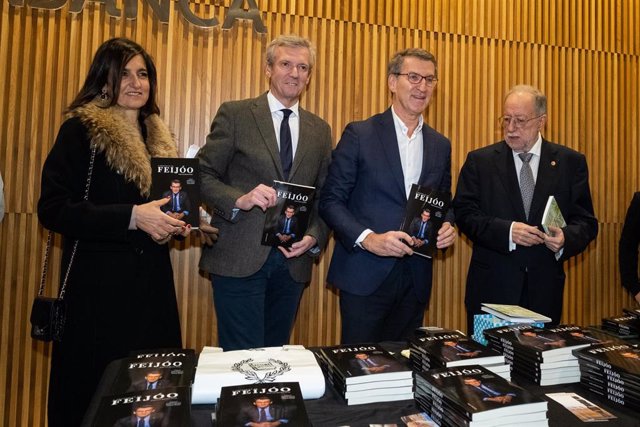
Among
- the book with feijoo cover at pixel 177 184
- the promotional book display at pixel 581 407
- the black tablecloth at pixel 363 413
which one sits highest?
the book with feijoo cover at pixel 177 184

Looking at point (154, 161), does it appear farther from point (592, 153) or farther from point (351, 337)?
point (592, 153)

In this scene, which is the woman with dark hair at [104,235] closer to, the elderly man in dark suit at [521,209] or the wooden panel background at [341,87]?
the wooden panel background at [341,87]

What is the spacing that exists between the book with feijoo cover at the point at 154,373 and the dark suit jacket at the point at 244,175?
108cm

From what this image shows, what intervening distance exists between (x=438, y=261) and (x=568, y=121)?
1.95 m

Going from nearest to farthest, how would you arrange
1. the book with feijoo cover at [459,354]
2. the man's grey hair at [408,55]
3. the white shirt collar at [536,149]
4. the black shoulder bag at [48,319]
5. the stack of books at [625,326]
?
1. the book with feijoo cover at [459,354]
2. the stack of books at [625,326]
3. the black shoulder bag at [48,319]
4. the man's grey hair at [408,55]
5. the white shirt collar at [536,149]

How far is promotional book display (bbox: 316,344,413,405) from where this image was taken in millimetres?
1338

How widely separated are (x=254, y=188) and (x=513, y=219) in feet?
5.13

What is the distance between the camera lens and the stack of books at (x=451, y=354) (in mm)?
1463

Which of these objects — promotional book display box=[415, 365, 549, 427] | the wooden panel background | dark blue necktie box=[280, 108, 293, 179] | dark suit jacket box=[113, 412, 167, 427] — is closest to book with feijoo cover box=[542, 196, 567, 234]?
dark blue necktie box=[280, 108, 293, 179]

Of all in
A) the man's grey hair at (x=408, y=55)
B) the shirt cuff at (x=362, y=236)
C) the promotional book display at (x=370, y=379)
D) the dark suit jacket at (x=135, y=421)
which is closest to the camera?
the dark suit jacket at (x=135, y=421)

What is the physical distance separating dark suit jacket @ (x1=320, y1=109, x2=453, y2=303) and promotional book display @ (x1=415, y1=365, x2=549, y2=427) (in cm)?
123

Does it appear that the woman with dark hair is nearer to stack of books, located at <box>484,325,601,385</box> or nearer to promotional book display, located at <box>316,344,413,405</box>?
promotional book display, located at <box>316,344,413,405</box>

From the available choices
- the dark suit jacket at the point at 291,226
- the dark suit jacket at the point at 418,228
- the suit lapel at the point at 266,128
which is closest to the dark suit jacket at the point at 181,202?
the dark suit jacket at the point at 291,226

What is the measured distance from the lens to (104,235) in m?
2.11
